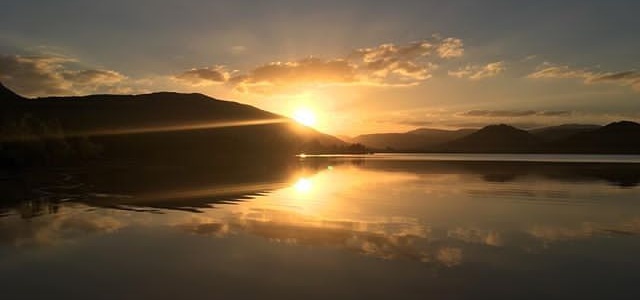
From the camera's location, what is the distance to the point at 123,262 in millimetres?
15773

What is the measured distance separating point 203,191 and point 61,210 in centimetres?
1442

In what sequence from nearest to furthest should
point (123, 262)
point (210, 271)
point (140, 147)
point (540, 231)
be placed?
point (210, 271)
point (123, 262)
point (540, 231)
point (140, 147)

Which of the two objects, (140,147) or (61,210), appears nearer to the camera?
(61,210)

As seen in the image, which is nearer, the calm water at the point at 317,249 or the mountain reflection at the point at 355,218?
the calm water at the point at 317,249

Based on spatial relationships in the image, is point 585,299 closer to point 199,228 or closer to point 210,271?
point 210,271

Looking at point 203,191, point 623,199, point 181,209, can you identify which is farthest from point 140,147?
point 623,199

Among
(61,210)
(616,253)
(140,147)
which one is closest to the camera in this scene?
(616,253)

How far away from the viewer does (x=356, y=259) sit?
16359 millimetres

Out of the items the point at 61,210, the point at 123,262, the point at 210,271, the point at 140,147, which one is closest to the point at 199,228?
the point at 123,262

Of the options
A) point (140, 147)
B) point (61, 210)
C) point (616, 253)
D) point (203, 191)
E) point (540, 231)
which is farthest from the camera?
point (140, 147)

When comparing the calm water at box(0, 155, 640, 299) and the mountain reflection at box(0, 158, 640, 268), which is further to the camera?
the mountain reflection at box(0, 158, 640, 268)

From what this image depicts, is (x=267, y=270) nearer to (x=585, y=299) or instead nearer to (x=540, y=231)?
(x=585, y=299)

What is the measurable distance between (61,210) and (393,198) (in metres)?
25.6

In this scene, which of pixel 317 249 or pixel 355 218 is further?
pixel 355 218
